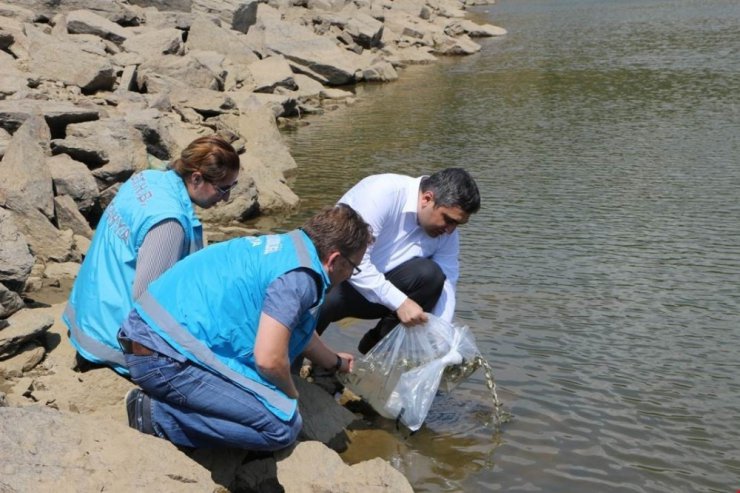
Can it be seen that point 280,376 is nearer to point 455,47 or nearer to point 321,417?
point 321,417

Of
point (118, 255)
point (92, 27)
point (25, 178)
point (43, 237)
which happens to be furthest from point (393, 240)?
point (92, 27)

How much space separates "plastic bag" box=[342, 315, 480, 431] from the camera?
533 cm

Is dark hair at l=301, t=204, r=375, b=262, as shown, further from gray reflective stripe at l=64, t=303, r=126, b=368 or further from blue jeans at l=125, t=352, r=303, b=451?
gray reflective stripe at l=64, t=303, r=126, b=368

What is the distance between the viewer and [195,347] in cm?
409

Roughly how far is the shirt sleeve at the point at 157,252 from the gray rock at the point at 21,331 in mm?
823

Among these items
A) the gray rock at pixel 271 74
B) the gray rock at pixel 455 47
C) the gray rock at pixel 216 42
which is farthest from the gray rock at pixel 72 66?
the gray rock at pixel 455 47

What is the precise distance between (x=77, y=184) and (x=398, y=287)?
13.2 feet

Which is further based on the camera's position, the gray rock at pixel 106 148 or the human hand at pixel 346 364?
the gray rock at pixel 106 148

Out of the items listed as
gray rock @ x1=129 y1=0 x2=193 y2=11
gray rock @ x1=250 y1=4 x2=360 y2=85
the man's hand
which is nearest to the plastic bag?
the man's hand

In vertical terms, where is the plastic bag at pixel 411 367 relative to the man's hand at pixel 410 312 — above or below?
below

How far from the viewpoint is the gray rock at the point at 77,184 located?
27.8 feet

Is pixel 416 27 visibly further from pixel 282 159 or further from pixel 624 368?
pixel 624 368

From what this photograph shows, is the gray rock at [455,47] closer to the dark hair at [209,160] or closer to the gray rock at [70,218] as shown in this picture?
the gray rock at [70,218]

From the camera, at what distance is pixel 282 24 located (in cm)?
2298
